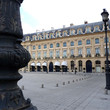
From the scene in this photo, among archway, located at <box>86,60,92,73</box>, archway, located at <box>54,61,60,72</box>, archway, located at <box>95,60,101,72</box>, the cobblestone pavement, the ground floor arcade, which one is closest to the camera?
the cobblestone pavement

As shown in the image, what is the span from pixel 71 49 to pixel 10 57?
144 feet

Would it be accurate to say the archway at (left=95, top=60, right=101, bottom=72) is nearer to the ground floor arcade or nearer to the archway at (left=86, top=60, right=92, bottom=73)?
the ground floor arcade

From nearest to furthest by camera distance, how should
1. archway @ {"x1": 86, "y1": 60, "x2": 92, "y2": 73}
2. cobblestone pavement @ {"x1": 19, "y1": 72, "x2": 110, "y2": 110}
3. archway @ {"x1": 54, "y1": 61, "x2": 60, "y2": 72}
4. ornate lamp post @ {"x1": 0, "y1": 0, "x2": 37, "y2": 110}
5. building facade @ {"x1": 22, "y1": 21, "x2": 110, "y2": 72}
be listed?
ornate lamp post @ {"x1": 0, "y1": 0, "x2": 37, "y2": 110}, cobblestone pavement @ {"x1": 19, "y1": 72, "x2": 110, "y2": 110}, building facade @ {"x1": 22, "y1": 21, "x2": 110, "y2": 72}, archway @ {"x1": 86, "y1": 60, "x2": 92, "y2": 73}, archway @ {"x1": 54, "y1": 61, "x2": 60, "y2": 72}

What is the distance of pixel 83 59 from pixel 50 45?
14519 millimetres

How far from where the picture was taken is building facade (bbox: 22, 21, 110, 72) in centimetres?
4056

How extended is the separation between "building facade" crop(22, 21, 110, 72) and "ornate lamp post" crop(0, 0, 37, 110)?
130 feet

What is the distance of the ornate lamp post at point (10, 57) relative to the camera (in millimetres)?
1805

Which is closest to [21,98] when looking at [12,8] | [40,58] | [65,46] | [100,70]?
[12,8]

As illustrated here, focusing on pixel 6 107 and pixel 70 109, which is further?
pixel 70 109

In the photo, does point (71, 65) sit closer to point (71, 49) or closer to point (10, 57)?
point (71, 49)

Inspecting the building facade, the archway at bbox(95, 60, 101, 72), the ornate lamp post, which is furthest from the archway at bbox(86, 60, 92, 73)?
the ornate lamp post

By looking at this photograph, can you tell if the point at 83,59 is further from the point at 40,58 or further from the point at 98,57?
the point at 40,58

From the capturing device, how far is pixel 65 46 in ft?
151

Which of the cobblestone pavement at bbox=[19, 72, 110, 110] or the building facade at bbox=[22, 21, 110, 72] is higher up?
the building facade at bbox=[22, 21, 110, 72]
